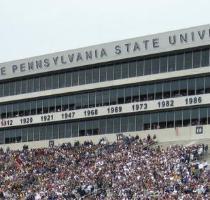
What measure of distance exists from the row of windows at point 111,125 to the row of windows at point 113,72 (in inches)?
104

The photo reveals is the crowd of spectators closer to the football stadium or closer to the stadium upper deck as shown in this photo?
the football stadium

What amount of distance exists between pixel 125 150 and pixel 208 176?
9872 mm

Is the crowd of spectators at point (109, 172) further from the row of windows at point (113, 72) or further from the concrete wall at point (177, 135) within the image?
the row of windows at point (113, 72)

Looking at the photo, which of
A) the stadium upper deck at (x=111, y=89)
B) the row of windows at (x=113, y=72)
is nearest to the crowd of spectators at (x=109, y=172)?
A: the stadium upper deck at (x=111, y=89)

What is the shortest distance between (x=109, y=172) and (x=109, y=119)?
11.1m

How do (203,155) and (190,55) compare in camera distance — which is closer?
(203,155)

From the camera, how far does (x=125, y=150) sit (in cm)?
4434

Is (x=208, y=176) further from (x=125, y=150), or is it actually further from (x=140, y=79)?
(x=140, y=79)

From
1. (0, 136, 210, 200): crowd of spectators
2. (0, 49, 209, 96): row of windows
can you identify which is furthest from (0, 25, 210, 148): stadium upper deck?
(0, 136, 210, 200): crowd of spectators

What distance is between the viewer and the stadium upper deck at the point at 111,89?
47.0 metres

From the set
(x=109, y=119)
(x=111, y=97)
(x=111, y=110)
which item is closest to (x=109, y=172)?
(x=111, y=110)

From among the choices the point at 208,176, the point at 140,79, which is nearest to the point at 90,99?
the point at 140,79

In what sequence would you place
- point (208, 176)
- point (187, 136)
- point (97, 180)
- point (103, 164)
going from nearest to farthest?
point (208, 176) < point (97, 180) < point (103, 164) < point (187, 136)

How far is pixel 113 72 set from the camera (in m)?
51.3
